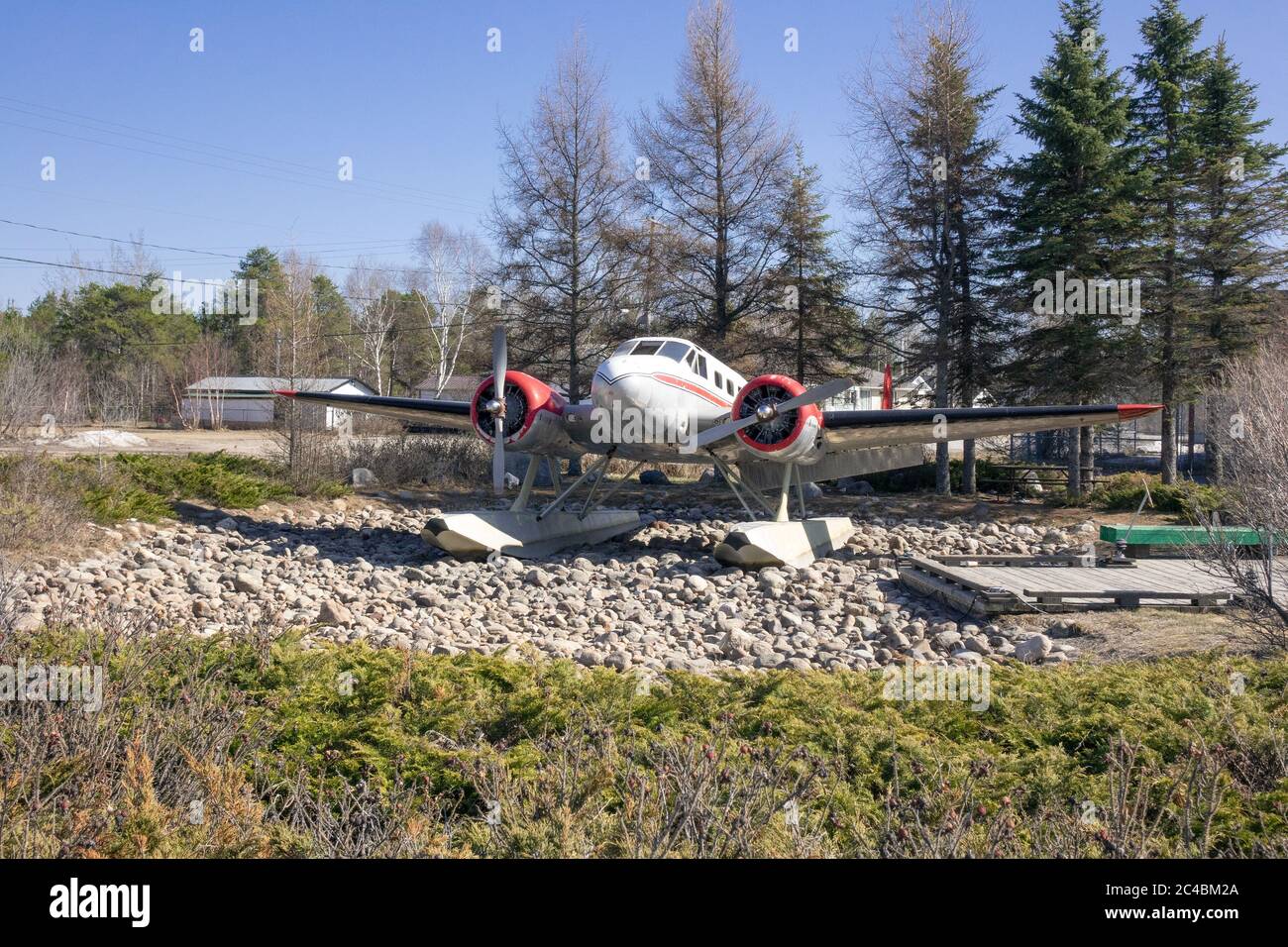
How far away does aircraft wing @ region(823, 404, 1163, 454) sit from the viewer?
15156 millimetres

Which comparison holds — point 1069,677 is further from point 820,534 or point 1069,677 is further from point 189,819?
point 820,534

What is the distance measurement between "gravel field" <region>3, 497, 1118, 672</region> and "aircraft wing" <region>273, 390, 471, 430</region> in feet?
8.23

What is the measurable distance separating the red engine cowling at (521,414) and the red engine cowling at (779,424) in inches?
134

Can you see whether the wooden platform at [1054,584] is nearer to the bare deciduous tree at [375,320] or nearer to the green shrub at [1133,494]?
the green shrub at [1133,494]

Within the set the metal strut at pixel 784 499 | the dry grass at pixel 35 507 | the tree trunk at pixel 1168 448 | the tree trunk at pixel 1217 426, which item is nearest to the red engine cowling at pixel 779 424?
the metal strut at pixel 784 499

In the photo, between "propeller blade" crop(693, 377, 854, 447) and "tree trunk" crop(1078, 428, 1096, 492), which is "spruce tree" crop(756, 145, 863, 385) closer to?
"tree trunk" crop(1078, 428, 1096, 492)

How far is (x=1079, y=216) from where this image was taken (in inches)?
926

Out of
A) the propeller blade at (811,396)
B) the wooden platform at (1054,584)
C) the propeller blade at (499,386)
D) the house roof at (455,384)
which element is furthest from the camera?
the house roof at (455,384)

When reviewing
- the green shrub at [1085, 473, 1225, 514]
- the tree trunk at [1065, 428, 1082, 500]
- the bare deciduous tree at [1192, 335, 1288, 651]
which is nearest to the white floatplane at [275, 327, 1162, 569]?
the bare deciduous tree at [1192, 335, 1288, 651]

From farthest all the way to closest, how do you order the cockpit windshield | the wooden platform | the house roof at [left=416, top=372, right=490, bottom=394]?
the house roof at [left=416, top=372, right=490, bottom=394] → the cockpit windshield → the wooden platform

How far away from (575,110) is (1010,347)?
14643mm

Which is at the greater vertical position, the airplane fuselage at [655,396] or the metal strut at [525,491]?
the airplane fuselage at [655,396]

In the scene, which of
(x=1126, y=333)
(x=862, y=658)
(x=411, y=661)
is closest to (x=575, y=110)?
(x=1126, y=333)

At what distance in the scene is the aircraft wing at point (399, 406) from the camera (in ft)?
57.9
